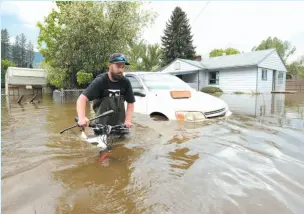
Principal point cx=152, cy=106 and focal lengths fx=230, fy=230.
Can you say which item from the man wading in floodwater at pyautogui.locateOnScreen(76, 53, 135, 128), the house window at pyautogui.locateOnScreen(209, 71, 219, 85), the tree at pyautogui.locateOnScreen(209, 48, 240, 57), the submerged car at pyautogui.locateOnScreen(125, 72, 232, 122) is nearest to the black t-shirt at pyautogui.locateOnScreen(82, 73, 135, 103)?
the man wading in floodwater at pyautogui.locateOnScreen(76, 53, 135, 128)

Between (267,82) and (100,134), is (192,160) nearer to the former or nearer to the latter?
(100,134)

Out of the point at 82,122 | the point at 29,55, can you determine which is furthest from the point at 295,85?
the point at 29,55

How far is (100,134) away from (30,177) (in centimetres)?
101

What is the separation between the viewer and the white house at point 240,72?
2191 centimetres

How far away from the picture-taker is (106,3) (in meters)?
16.7

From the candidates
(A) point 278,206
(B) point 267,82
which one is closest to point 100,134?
(A) point 278,206

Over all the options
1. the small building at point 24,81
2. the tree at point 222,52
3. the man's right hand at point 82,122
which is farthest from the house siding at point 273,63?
the tree at point 222,52

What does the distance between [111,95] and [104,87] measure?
156 millimetres

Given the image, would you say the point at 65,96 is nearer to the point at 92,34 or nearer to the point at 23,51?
the point at 92,34

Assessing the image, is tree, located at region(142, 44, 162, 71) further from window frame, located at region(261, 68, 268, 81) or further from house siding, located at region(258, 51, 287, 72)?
window frame, located at region(261, 68, 268, 81)

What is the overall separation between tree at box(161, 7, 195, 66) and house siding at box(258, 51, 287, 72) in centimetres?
1523

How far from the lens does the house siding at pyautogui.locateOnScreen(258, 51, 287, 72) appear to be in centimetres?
2219

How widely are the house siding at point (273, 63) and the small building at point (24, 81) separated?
922 inches

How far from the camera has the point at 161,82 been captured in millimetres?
6613
